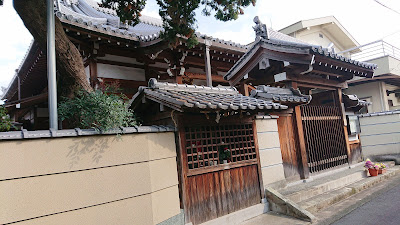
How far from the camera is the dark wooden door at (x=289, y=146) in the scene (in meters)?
7.90

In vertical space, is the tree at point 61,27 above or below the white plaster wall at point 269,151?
above

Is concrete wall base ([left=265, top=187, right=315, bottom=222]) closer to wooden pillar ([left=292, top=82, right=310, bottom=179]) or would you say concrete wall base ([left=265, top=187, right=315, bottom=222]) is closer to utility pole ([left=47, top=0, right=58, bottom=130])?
wooden pillar ([left=292, top=82, right=310, bottom=179])

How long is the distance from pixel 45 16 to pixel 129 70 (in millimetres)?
4690

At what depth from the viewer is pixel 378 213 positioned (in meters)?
6.07

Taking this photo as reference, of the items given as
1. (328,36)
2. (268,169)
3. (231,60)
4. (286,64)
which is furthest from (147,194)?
(328,36)

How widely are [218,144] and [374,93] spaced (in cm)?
1657

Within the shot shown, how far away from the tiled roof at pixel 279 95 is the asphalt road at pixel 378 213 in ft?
10.5

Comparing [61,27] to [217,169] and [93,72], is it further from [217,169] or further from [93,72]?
[217,169]

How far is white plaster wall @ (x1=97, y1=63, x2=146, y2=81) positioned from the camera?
8.66 meters

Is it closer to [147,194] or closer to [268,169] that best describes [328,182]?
[268,169]

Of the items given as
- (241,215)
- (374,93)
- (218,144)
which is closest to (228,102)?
(218,144)

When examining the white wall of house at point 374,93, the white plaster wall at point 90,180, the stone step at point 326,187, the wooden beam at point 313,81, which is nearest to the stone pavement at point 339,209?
the stone step at point 326,187

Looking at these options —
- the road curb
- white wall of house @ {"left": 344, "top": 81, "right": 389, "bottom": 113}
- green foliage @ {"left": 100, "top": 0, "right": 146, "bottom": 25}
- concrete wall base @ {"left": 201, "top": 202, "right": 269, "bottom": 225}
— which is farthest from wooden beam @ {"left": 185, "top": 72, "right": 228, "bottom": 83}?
white wall of house @ {"left": 344, "top": 81, "right": 389, "bottom": 113}

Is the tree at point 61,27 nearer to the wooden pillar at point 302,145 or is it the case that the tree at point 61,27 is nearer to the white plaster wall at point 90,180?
the white plaster wall at point 90,180
